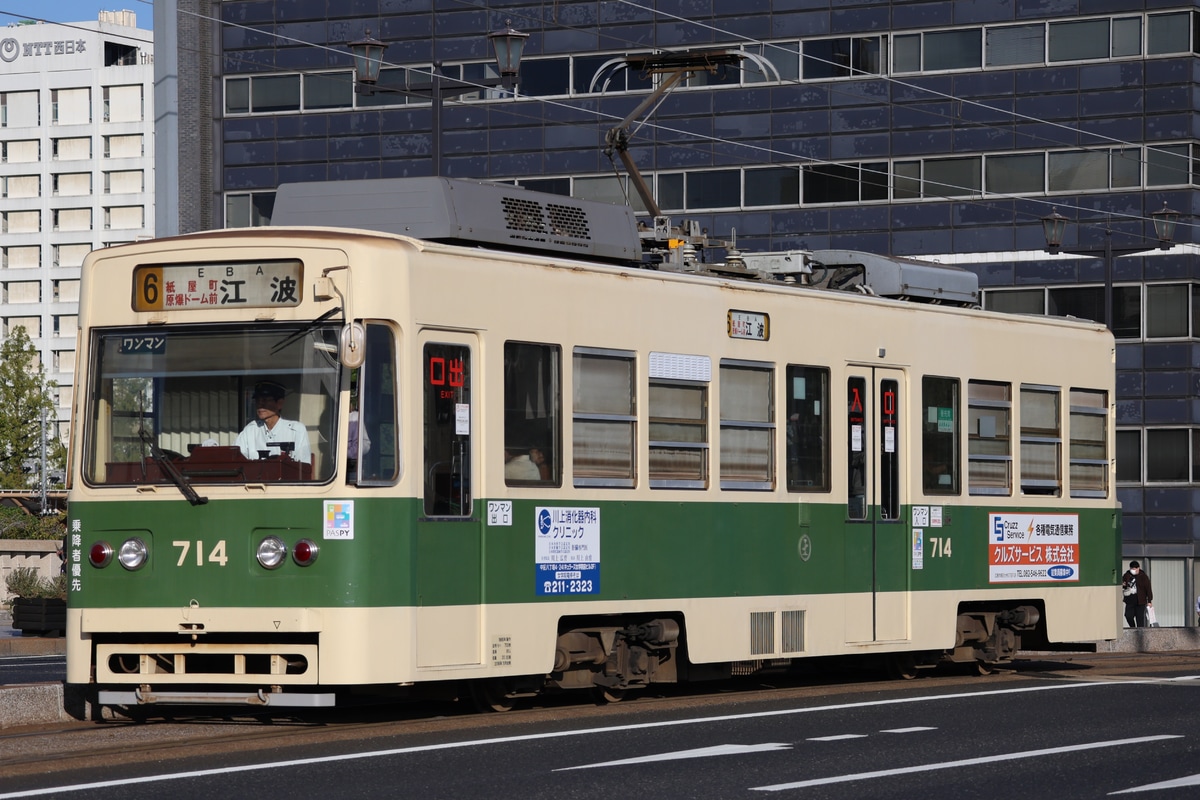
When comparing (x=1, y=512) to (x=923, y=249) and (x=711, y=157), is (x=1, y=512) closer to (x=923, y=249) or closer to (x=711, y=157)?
(x=711, y=157)

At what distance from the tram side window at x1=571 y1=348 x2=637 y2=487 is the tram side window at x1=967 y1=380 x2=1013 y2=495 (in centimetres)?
441

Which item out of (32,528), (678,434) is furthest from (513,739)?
(32,528)

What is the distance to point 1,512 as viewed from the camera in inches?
2613

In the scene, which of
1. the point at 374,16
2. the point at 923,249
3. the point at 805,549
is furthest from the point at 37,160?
the point at 805,549

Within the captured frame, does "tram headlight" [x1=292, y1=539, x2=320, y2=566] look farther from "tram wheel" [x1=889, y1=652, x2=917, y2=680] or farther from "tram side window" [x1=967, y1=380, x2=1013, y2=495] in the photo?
"tram side window" [x1=967, y1=380, x2=1013, y2=495]

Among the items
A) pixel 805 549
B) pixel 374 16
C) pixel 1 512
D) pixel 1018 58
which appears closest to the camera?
pixel 805 549

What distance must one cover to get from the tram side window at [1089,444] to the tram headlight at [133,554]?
926 cm

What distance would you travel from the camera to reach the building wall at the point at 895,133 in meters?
51.0

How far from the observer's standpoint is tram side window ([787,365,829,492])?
52.1ft

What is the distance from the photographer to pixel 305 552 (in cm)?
1241

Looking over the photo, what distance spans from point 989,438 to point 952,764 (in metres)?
7.27

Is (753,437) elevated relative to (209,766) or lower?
elevated

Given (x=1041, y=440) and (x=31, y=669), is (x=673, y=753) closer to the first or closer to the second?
(x=1041, y=440)

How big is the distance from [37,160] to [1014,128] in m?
82.4
